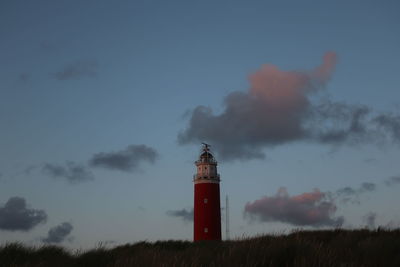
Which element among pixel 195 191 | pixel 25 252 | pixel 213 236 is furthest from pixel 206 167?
pixel 25 252

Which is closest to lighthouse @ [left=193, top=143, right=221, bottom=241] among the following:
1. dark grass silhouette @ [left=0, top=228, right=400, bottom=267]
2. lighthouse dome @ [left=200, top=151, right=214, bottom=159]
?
lighthouse dome @ [left=200, top=151, right=214, bottom=159]

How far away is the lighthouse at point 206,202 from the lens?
1624 inches

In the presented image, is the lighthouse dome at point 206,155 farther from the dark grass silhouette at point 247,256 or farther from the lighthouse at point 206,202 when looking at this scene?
the dark grass silhouette at point 247,256

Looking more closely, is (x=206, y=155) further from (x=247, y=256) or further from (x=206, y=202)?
(x=247, y=256)

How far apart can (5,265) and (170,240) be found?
1179 cm

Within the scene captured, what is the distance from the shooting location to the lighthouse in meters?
41.3

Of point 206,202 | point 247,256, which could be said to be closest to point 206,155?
point 206,202

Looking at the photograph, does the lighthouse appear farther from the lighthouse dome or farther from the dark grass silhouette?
the dark grass silhouette

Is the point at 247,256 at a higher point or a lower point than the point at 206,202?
lower

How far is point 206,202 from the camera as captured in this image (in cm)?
4166

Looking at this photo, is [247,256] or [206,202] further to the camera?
[206,202]

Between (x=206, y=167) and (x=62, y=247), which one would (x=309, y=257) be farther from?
(x=206, y=167)

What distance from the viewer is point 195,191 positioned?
42.9m

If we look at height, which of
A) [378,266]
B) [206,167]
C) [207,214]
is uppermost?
[206,167]
